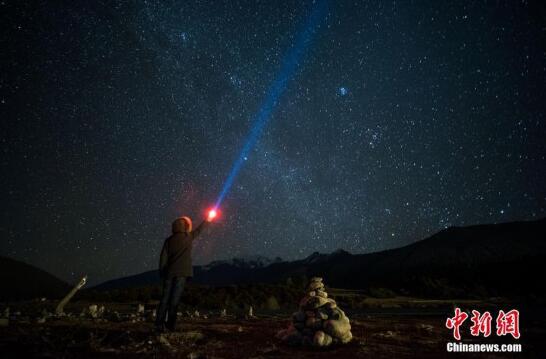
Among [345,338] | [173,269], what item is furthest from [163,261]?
[345,338]

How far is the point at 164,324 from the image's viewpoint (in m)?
9.65

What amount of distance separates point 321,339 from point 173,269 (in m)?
4.07

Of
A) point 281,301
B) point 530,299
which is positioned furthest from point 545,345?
point 530,299

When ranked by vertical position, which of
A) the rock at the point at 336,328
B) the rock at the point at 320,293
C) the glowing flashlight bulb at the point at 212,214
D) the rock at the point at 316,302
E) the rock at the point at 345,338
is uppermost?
the glowing flashlight bulb at the point at 212,214

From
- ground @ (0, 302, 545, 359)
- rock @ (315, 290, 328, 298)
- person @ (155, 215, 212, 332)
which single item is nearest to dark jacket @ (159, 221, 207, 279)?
person @ (155, 215, 212, 332)

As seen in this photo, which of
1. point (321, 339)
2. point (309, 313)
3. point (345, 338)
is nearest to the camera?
point (321, 339)

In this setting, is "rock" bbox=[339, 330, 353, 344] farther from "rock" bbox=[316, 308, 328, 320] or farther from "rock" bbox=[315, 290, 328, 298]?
"rock" bbox=[315, 290, 328, 298]

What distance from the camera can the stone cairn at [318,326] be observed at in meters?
9.15

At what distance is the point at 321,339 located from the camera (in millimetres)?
8977

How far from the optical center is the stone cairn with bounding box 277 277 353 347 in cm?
915

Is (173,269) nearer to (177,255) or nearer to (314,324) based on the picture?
(177,255)

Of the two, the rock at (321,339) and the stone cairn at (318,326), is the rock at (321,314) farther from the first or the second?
the rock at (321,339)

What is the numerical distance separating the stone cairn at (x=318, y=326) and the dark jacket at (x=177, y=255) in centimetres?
308

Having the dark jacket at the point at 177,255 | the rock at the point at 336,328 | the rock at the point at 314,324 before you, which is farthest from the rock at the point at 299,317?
the dark jacket at the point at 177,255
